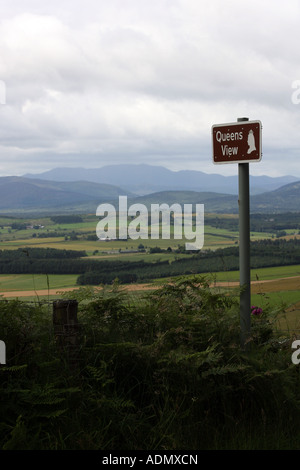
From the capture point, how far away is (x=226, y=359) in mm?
4891

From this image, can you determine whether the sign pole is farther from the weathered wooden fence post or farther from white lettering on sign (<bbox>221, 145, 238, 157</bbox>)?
the weathered wooden fence post

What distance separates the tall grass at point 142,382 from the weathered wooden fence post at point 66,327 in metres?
0.07

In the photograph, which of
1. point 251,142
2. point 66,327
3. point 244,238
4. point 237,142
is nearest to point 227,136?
point 237,142

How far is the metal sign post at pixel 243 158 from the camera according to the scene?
5.07 metres

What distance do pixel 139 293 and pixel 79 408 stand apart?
1.99 meters

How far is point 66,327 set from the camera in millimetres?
4730

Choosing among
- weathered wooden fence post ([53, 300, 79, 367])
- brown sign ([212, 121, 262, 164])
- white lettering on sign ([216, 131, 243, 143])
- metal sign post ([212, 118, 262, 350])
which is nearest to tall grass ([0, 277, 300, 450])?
weathered wooden fence post ([53, 300, 79, 367])

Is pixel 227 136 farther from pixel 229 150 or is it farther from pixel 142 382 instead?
pixel 142 382

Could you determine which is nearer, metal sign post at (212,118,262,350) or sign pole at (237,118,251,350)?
metal sign post at (212,118,262,350)

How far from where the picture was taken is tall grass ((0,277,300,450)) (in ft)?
13.3

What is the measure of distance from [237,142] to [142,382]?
264 centimetres

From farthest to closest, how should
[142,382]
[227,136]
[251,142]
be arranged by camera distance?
[227,136] → [251,142] → [142,382]
